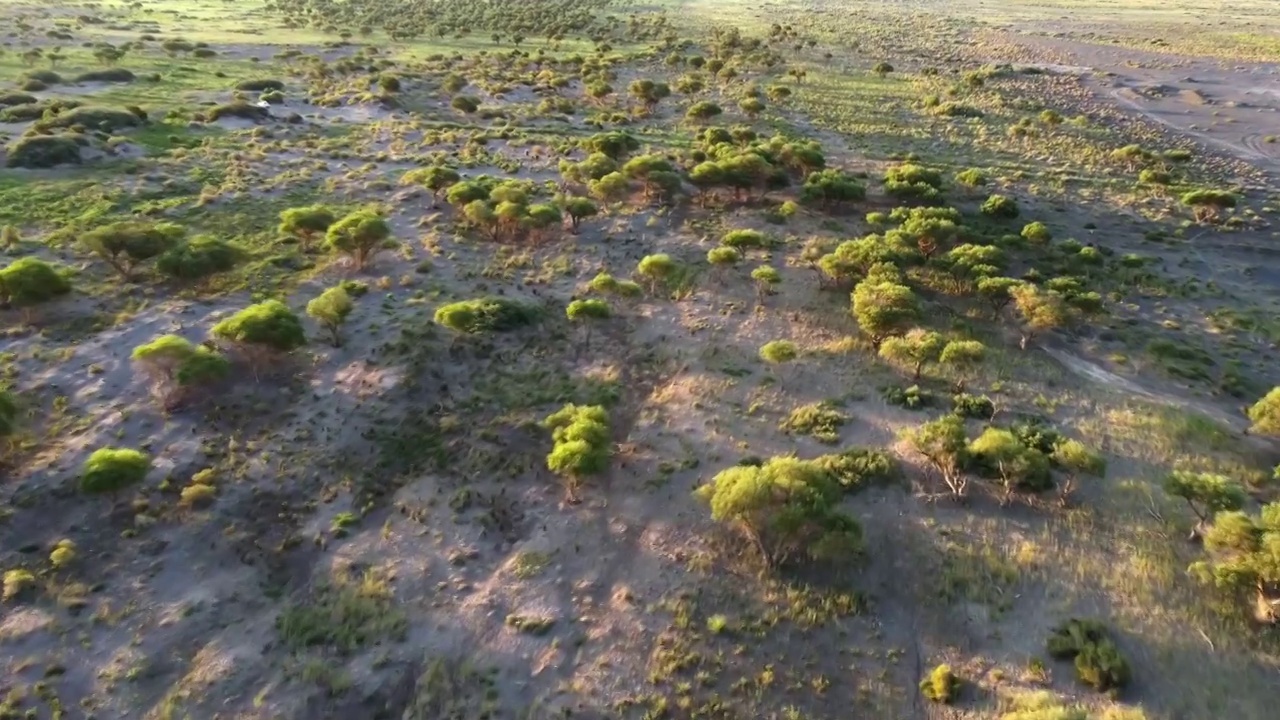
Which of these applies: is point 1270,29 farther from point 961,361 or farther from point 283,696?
point 283,696

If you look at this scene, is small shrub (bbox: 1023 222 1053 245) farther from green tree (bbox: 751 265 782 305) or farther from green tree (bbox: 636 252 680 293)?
green tree (bbox: 636 252 680 293)

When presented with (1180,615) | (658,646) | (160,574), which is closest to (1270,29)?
(1180,615)

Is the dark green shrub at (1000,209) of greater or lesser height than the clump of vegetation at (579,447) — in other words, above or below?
above

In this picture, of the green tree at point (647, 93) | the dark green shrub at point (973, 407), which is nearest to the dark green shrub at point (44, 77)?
the green tree at point (647, 93)

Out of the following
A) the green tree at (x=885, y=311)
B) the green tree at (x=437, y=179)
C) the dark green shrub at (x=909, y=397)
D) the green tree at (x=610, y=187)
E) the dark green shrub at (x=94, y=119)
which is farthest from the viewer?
the dark green shrub at (x=94, y=119)

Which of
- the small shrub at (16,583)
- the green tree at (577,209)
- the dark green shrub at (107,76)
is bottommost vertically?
the small shrub at (16,583)

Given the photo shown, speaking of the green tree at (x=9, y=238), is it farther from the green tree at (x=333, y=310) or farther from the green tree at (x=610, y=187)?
the green tree at (x=610, y=187)

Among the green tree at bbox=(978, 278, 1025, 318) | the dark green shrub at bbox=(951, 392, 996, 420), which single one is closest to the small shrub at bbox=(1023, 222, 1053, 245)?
the green tree at bbox=(978, 278, 1025, 318)
